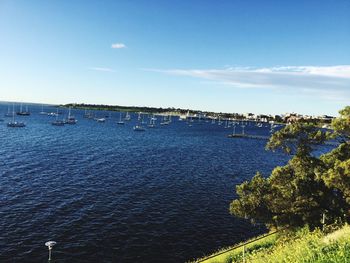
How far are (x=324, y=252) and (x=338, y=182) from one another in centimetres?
1373

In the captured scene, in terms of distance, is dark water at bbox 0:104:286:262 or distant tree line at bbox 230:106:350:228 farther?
dark water at bbox 0:104:286:262

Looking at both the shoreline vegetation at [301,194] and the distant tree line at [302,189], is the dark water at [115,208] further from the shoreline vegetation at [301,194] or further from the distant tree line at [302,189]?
the distant tree line at [302,189]

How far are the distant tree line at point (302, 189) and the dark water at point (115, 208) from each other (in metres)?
12.3

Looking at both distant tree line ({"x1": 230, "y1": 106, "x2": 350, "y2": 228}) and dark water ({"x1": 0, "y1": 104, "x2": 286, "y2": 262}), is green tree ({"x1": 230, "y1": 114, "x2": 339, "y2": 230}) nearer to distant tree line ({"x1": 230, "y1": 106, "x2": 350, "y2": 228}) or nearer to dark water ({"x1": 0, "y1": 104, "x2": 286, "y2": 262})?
distant tree line ({"x1": 230, "y1": 106, "x2": 350, "y2": 228})

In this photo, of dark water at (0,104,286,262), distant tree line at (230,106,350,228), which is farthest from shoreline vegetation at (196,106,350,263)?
dark water at (0,104,286,262)

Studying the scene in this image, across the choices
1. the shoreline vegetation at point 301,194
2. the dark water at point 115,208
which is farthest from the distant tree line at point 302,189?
the dark water at point 115,208

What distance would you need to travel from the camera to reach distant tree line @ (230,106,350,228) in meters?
30.1

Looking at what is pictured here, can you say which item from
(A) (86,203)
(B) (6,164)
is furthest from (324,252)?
(B) (6,164)

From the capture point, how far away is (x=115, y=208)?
5212 centimetres

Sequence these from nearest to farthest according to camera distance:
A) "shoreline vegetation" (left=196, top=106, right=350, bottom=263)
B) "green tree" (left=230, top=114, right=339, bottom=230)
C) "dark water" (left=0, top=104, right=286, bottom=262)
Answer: "shoreline vegetation" (left=196, top=106, right=350, bottom=263) < "green tree" (left=230, top=114, right=339, bottom=230) < "dark water" (left=0, top=104, right=286, bottom=262)

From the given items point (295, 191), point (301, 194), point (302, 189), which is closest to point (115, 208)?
point (295, 191)

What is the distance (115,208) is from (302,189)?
3152 centimetres

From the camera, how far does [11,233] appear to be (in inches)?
1613

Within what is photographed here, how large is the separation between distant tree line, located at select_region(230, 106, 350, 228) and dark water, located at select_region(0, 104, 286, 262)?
1227 cm
